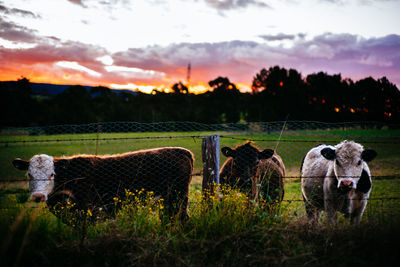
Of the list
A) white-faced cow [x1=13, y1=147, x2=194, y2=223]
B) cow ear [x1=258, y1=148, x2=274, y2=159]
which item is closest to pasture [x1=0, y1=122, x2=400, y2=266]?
white-faced cow [x1=13, y1=147, x2=194, y2=223]

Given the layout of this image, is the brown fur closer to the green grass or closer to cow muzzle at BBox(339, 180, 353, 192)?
the green grass

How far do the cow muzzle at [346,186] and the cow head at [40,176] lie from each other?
4.56 meters

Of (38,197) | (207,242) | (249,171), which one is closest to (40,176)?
(38,197)

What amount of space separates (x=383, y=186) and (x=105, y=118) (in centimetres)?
5678

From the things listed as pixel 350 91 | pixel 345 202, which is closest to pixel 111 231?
pixel 345 202

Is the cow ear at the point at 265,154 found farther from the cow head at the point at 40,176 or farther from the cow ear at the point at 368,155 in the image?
the cow head at the point at 40,176

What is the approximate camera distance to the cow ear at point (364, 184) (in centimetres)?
414

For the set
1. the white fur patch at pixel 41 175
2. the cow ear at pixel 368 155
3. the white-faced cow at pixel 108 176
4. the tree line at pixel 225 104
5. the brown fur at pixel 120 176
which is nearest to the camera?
the cow ear at pixel 368 155

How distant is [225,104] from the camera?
60.5 metres

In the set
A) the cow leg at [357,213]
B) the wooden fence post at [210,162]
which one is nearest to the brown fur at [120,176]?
the wooden fence post at [210,162]

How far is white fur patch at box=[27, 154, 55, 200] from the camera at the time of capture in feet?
13.8

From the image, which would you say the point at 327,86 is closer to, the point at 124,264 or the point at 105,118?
the point at 105,118

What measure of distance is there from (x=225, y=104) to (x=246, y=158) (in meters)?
56.2

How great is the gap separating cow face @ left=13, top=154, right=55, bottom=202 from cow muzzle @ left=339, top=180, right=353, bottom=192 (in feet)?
15.0
